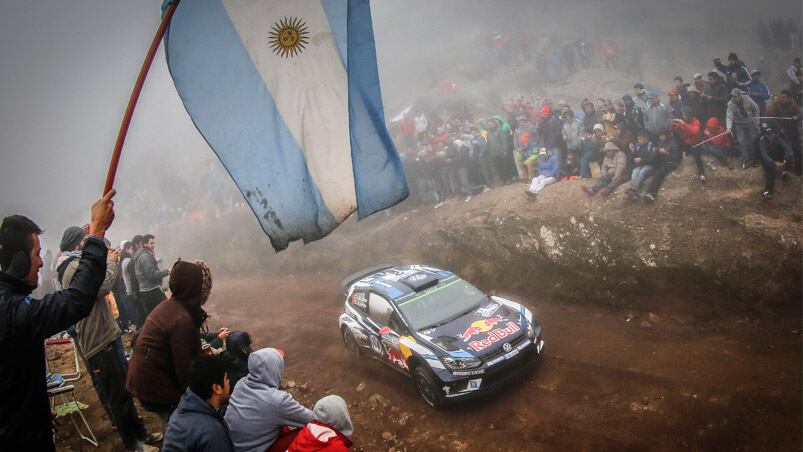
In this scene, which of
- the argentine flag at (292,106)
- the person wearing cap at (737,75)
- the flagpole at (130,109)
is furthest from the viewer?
the person wearing cap at (737,75)

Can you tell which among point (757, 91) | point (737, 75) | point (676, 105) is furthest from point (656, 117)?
point (757, 91)

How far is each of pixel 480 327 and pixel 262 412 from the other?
4510 mm

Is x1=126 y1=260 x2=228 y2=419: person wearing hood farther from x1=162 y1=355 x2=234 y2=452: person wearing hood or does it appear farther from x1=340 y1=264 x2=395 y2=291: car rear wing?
x1=340 y1=264 x2=395 y2=291: car rear wing

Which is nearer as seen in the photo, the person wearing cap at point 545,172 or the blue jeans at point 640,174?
the blue jeans at point 640,174

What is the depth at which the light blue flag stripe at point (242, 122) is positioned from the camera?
3.34 metres

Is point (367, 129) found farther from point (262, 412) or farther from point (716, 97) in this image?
point (716, 97)

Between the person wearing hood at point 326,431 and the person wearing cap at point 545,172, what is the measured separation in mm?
9888

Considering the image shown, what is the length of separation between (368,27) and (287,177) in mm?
1338

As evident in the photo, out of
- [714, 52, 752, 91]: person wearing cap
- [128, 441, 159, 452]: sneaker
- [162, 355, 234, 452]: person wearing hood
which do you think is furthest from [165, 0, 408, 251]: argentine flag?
[714, 52, 752, 91]: person wearing cap

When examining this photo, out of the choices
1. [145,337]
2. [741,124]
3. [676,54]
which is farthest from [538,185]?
[676,54]

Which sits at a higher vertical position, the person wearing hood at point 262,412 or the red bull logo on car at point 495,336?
the person wearing hood at point 262,412

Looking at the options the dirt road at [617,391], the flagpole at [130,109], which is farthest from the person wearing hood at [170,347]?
the dirt road at [617,391]

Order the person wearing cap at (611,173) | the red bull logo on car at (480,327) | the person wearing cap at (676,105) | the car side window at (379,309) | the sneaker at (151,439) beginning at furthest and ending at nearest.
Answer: the person wearing cap at (611,173) → the person wearing cap at (676,105) → the car side window at (379,309) → the red bull logo on car at (480,327) → the sneaker at (151,439)

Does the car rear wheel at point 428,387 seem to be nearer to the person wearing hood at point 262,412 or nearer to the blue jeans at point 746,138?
the person wearing hood at point 262,412
